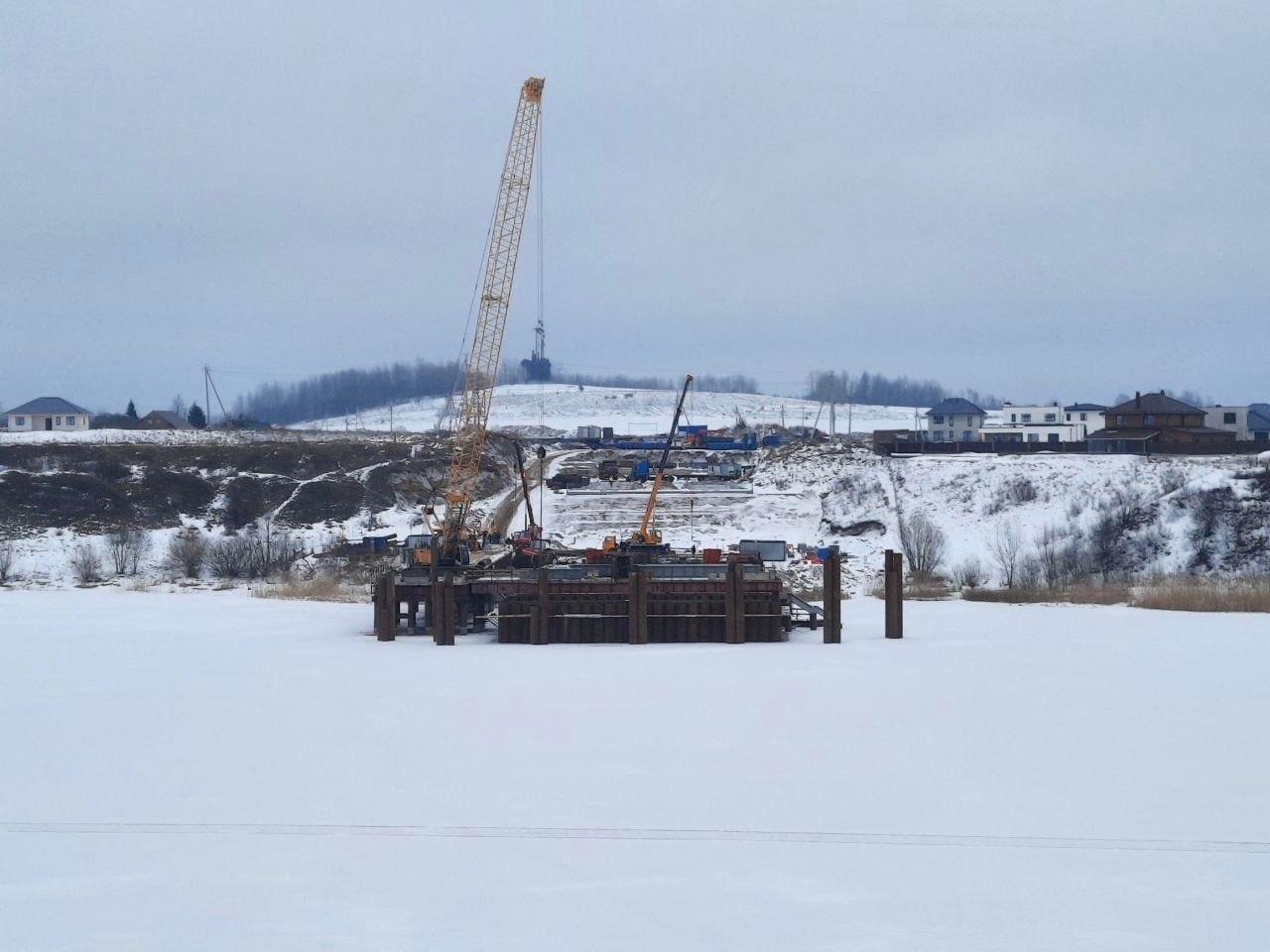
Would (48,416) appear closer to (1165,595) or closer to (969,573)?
(969,573)

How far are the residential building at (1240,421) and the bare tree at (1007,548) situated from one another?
34142mm

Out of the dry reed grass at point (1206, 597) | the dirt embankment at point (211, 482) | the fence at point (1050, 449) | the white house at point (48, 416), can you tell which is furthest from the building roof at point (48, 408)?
the dry reed grass at point (1206, 597)

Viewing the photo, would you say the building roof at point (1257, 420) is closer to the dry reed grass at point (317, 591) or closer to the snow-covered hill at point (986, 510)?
the snow-covered hill at point (986, 510)

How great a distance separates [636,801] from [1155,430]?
220 feet

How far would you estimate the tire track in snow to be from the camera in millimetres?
13789

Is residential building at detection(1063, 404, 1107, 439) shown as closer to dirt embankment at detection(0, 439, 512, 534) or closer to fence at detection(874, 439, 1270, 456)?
fence at detection(874, 439, 1270, 456)

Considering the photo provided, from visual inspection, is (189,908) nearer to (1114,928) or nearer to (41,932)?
(41,932)

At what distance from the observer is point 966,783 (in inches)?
644

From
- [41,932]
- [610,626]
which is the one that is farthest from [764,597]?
[41,932]

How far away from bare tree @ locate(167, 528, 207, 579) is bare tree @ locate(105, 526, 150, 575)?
1231mm

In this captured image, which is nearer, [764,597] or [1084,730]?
[1084,730]

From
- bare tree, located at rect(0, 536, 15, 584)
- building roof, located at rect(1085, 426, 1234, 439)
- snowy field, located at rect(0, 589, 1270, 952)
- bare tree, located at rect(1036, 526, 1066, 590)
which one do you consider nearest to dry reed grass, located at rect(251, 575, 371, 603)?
bare tree, located at rect(0, 536, 15, 584)

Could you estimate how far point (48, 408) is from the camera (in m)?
92.6

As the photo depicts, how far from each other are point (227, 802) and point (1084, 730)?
492 inches
